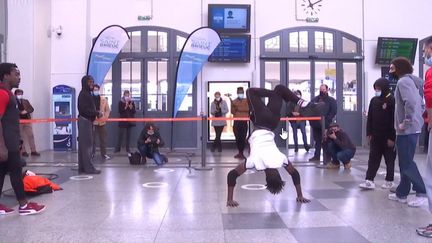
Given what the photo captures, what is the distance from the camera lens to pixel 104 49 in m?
12.5

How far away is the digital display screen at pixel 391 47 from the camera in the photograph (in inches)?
538

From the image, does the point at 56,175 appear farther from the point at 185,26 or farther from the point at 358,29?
the point at 358,29

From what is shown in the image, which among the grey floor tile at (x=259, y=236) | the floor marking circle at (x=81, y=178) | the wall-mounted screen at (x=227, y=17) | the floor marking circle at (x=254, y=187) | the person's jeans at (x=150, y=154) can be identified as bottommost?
the grey floor tile at (x=259, y=236)

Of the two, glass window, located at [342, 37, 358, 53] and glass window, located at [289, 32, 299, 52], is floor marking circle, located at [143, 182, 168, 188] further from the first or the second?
glass window, located at [342, 37, 358, 53]

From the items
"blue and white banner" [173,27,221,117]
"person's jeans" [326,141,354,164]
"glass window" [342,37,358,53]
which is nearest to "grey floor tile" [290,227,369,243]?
"person's jeans" [326,141,354,164]

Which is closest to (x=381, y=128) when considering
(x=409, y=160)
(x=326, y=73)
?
(x=409, y=160)

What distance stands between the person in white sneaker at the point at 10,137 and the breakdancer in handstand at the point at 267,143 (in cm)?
252

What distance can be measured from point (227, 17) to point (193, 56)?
1788 mm

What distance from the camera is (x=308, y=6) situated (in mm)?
13734

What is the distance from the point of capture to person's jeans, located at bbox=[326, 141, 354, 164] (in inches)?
348

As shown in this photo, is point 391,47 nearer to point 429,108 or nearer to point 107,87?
point 107,87

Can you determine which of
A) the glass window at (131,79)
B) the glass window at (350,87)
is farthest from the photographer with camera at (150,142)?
the glass window at (350,87)

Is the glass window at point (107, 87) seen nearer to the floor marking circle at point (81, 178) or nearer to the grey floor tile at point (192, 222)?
the floor marking circle at point (81, 178)

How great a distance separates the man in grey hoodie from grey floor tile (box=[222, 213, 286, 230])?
1.77 m
